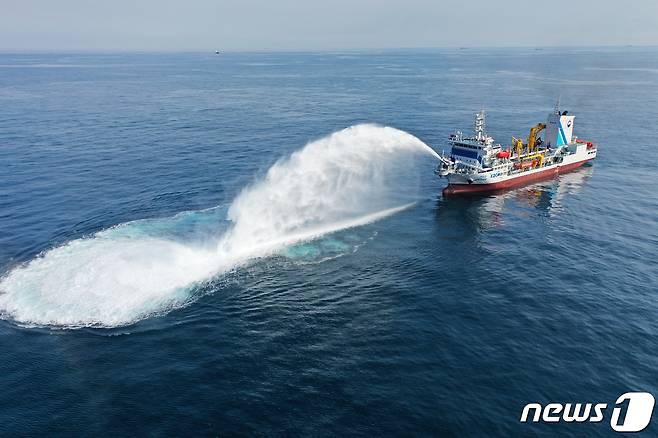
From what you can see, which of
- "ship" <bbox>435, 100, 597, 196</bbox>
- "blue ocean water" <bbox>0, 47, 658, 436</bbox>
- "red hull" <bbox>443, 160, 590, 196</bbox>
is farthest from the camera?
"ship" <bbox>435, 100, 597, 196</bbox>

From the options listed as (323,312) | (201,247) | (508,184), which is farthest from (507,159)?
(201,247)

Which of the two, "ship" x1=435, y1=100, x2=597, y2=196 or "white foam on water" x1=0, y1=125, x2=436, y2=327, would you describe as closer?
"white foam on water" x1=0, y1=125, x2=436, y2=327

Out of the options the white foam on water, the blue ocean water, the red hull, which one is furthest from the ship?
the white foam on water

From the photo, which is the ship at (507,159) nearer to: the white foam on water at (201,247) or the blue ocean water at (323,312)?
the blue ocean water at (323,312)

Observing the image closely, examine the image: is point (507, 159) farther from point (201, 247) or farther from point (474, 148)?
point (201, 247)

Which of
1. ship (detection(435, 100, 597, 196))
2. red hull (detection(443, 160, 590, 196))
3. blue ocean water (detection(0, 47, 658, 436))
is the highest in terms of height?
ship (detection(435, 100, 597, 196))

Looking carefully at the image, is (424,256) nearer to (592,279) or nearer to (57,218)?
(592,279)

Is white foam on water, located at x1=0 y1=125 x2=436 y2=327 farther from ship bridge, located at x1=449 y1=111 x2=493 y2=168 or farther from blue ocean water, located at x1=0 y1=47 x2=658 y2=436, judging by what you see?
ship bridge, located at x1=449 y1=111 x2=493 y2=168
